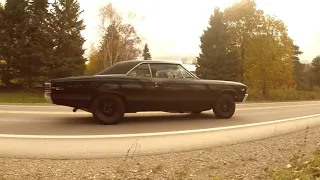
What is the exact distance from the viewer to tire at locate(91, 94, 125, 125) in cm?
690

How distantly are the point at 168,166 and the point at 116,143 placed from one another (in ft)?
4.37

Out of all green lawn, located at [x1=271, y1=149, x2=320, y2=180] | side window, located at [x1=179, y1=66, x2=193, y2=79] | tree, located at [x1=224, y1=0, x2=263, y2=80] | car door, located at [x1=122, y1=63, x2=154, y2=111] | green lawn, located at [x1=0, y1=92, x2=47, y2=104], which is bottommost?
green lawn, located at [x1=0, y1=92, x2=47, y2=104]

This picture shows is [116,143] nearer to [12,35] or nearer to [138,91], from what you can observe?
[138,91]

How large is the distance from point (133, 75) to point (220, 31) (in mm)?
28202

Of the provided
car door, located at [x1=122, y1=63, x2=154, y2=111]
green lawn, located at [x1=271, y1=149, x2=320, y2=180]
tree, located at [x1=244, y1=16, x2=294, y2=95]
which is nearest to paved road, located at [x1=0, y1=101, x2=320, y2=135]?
car door, located at [x1=122, y1=63, x2=154, y2=111]

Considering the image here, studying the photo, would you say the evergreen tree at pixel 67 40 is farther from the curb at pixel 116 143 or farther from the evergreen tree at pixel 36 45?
the curb at pixel 116 143

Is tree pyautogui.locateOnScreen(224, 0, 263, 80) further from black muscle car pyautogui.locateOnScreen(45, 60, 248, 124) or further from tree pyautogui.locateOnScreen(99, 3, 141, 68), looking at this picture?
black muscle car pyautogui.locateOnScreen(45, 60, 248, 124)

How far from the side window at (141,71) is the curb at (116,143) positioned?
2.00 m

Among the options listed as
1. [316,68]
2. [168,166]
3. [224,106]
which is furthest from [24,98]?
[316,68]

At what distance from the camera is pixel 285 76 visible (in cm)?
3250

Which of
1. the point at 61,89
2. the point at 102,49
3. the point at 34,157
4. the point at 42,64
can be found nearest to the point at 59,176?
the point at 34,157

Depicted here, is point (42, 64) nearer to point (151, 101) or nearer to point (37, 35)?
point (37, 35)

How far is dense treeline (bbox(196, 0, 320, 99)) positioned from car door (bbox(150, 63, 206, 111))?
23.5m

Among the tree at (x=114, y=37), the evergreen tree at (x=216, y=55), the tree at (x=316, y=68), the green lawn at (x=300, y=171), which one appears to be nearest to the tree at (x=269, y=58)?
the evergreen tree at (x=216, y=55)
